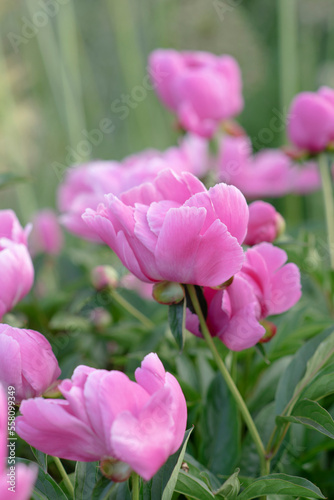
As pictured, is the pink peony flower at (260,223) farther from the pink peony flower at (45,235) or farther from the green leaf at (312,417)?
the pink peony flower at (45,235)

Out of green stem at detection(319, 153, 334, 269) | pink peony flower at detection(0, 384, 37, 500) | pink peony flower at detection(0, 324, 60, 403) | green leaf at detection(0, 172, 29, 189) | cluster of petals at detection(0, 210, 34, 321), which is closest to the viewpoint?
pink peony flower at detection(0, 384, 37, 500)

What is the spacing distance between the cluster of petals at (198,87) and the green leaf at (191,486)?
23.0 inches

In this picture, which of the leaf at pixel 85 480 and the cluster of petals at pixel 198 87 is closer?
the leaf at pixel 85 480

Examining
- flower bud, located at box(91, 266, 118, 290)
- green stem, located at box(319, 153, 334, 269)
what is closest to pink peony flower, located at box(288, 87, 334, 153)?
green stem, located at box(319, 153, 334, 269)

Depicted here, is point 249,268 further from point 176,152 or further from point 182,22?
point 182,22

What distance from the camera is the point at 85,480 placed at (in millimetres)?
339

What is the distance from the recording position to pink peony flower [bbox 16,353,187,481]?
0.87ft

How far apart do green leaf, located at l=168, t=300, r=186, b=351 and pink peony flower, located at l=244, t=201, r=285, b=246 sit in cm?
13

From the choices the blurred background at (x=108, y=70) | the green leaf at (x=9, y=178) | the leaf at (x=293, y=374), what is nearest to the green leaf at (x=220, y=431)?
the leaf at (x=293, y=374)

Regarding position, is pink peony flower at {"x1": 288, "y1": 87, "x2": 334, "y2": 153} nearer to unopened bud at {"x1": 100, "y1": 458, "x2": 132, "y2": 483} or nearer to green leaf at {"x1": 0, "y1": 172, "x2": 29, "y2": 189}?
green leaf at {"x1": 0, "y1": 172, "x2": 29, "y2": 189}

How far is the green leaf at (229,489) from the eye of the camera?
334 millimetres

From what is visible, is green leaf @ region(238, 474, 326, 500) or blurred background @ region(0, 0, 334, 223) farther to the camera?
blurred background @ region(0, 0, 334, 223)

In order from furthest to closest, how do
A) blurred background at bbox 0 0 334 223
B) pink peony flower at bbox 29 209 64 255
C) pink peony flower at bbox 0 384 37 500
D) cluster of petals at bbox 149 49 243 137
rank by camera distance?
blurred background at bbox 0 0 334 223 < pink peony flower at bbox 29 209 64 255 < cluster of petals at bbox 149 49 243 137 < pink peony flower at bbox 0 384 37 500

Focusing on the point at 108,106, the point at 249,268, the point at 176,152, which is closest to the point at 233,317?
the point at 249,268
